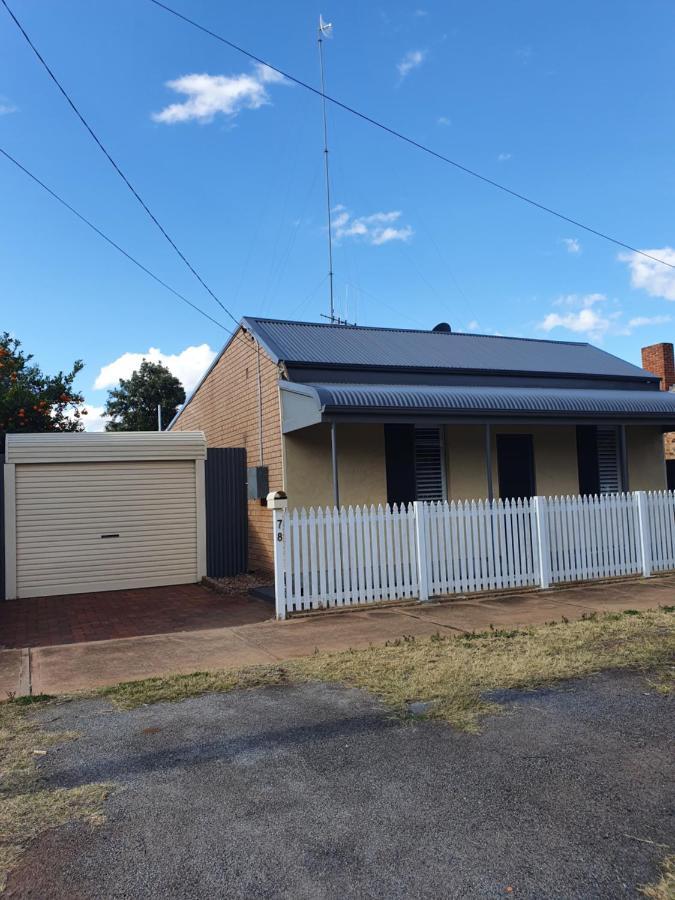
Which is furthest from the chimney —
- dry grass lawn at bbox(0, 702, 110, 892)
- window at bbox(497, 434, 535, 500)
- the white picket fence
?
dry grass lawn at bbox(0, 702, 110, 892)

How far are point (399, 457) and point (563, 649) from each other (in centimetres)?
622

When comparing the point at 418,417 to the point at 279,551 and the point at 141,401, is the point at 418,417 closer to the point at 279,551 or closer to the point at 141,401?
the point at 279,551

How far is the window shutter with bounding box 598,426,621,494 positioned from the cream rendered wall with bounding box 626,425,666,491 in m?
0.30

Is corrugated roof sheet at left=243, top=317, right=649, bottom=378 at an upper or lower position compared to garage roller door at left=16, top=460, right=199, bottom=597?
upper

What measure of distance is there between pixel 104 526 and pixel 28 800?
9197 mm

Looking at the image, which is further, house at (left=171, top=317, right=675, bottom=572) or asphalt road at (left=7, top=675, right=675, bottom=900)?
house at (left=171, top=317, right=675, bottom=572)

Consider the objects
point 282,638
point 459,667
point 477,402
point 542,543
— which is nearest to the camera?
point 459,667

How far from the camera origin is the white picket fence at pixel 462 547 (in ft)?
29.3

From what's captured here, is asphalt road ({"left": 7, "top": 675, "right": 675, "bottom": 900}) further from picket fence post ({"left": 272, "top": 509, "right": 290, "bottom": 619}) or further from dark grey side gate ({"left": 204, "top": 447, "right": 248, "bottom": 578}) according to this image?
dark grey side gate ({"left": 204, "top": 447, "right": 248, "bottom": 578})

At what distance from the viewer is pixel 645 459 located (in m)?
14.9

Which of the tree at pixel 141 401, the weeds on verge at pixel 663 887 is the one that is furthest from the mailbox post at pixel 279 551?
the tree at pixel 141 401

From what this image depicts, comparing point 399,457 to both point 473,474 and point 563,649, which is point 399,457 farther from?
point 563,649

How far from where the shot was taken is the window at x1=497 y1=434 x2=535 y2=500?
13.3 metres

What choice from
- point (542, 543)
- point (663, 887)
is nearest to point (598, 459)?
point (542, 543)
